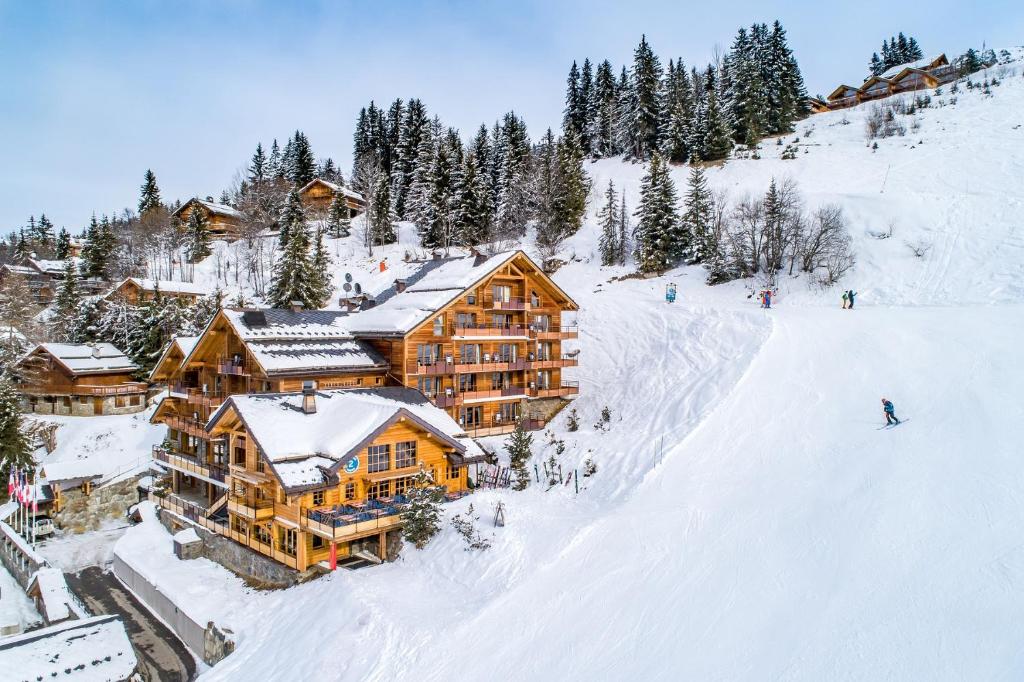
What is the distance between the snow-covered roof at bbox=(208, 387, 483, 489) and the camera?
21578 millimetres

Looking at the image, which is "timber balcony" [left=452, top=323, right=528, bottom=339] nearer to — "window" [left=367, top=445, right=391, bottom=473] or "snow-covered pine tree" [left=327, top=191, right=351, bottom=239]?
"window" [left=367, top=445, right=391, bottom=473]

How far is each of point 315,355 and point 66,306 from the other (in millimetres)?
41386

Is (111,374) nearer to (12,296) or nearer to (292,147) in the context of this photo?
(12,296)

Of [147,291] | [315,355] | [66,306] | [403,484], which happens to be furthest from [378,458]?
[66,306]

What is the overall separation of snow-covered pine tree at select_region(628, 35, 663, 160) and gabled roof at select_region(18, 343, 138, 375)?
65.1m

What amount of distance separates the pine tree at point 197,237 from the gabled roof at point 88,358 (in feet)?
90.1

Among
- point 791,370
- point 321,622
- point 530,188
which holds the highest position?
point 530,188

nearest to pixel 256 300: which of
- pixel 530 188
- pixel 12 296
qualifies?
pixel 12 296

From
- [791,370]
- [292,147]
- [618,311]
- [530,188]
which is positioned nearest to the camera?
[791,370]

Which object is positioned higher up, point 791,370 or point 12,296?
point 12,296

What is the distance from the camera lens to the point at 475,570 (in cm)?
1950

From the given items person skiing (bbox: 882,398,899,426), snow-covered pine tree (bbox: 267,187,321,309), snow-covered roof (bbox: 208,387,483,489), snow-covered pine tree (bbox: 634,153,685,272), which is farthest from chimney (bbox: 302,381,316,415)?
snow-covered pine tree (bbox: 634,153,685,272)

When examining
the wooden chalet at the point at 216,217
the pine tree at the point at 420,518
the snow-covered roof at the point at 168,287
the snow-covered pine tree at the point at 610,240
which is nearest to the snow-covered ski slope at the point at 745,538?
the pine tree at the point at 420,518

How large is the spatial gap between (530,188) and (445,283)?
39.0m
